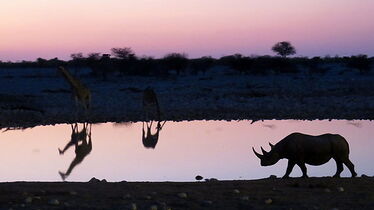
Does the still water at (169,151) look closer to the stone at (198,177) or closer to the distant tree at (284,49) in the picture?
the stone at (198,177)

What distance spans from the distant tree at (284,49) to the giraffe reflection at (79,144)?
62794 mm

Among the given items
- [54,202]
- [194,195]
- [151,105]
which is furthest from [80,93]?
[54,202]

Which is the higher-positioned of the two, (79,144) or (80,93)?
(80,93)

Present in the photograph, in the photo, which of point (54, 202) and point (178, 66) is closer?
point (54, 202)

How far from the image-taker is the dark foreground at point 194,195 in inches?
295

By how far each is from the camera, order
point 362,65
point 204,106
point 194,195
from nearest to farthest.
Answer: point 194,195 → point 204,106 → point 362,65

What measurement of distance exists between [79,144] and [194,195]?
9914mm

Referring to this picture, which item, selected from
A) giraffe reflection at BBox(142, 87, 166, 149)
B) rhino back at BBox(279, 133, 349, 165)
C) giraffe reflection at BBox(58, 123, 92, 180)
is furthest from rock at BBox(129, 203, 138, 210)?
giraffe reflection at BBox(142, 87, 166, 149)

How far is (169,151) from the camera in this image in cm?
1579

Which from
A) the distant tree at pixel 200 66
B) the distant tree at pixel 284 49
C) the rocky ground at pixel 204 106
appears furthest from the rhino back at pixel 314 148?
the distant tree at pixel 284 49

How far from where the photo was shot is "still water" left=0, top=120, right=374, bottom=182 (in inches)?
494

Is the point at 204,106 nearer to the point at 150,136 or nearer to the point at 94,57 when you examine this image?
the point at 150,136

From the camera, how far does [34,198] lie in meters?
7.75

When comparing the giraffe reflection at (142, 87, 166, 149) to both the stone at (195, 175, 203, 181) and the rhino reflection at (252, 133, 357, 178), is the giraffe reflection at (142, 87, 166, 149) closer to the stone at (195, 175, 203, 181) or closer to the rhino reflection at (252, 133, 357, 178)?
the stone at (195, 175, 203, 181)
